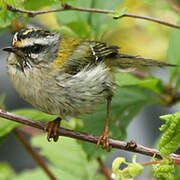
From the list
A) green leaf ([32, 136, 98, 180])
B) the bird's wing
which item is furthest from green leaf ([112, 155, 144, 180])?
green leaf ([32, 136, 98, 180])

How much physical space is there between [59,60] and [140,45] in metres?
2.17

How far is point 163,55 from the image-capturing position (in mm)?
4875

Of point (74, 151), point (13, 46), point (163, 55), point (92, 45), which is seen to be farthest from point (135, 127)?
point (13, 46)

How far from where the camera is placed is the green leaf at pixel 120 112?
113 inches

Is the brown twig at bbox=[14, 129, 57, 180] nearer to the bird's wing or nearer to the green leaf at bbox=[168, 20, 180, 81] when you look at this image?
the bird's wing

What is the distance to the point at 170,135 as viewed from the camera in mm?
1690

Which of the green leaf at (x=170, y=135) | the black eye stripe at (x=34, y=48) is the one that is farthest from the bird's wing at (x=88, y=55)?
the green leaf at (x=170, y=135)

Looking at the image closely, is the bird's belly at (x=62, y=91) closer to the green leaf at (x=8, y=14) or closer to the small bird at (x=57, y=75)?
the small bird at (x=57, y=75)

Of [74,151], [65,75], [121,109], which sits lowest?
[74,151]

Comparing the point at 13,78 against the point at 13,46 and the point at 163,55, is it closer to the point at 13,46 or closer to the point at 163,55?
the point at 13,46

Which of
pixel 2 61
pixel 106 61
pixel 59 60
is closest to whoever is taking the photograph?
pixel 59 60

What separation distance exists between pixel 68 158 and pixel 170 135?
67.0 inches

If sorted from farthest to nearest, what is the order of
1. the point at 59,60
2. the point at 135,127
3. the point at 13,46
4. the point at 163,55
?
the point at 135,127 < the point at 163,55 < the point at 59,60 < the point at 13,46

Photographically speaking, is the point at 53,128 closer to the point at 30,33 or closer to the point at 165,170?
the point at 30,33
